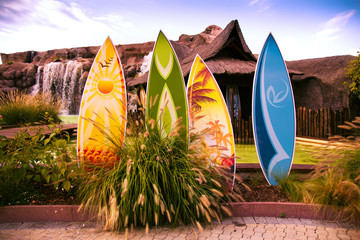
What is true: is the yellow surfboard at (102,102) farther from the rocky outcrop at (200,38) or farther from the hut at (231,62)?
the rocky outcrop at (200,38)

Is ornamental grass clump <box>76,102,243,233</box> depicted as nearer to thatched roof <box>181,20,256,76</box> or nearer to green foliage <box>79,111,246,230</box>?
green foliage <box>79,111,246,230</box>

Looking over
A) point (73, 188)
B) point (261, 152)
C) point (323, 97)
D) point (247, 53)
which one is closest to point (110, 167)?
point (73, 188)

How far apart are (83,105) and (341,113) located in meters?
7.43

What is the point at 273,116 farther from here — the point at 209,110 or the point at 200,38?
the point at 200,38

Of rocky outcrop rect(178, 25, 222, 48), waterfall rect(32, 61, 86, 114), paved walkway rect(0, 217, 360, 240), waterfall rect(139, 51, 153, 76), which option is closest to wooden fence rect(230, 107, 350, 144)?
paved walkway rect(0, 217, 360, 240)

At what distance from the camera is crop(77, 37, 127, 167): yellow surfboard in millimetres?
3236

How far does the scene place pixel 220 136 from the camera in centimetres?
324

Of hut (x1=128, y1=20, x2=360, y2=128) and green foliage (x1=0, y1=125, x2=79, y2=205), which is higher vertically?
hut (x1=128, y1=20, x2=360, y2=128)

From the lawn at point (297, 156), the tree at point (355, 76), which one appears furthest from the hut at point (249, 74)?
the lawn at point (297, 156)

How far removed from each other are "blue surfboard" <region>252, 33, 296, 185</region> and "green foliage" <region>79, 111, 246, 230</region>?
90 cm

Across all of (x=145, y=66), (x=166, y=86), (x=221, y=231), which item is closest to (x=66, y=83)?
(x=145, y=66)

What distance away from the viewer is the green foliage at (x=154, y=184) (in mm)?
2305

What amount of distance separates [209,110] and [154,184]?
139 centimetres

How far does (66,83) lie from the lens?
60.7 ft
